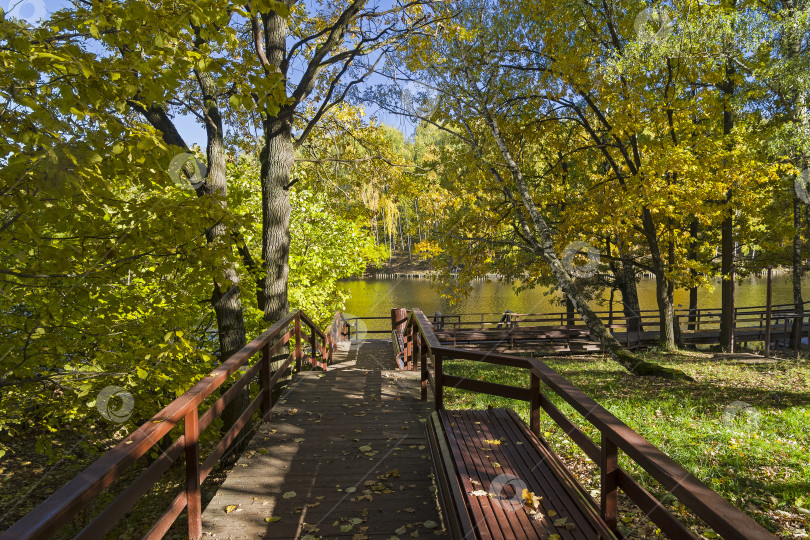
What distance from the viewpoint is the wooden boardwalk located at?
11.5ft

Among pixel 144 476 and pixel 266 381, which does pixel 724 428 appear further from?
pixel 144 476

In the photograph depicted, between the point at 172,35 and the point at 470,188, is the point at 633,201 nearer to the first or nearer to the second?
the point at 470,188

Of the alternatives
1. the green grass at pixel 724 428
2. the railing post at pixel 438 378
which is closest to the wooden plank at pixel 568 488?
the railing post at pixel 438 378

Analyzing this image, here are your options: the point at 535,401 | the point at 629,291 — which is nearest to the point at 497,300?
the point at 629,291

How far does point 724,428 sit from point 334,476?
5.36 meters

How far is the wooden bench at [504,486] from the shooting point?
8.85 ft

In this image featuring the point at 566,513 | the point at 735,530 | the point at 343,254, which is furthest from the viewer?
the point at 343,254

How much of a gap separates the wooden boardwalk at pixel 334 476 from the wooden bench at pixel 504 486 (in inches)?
15.7

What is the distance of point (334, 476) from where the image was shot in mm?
4289

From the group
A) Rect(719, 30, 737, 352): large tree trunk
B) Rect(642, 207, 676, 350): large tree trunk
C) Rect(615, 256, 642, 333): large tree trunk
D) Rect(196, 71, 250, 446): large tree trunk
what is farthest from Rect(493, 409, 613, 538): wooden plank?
Rect(615, 256, 642, 333): large tree trunk

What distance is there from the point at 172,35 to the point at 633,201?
33.1ft

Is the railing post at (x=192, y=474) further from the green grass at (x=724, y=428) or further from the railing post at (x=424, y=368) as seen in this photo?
the green grass at (x=724, y=428)

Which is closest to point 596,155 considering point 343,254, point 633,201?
point 633,201

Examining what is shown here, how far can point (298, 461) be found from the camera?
182 inches
